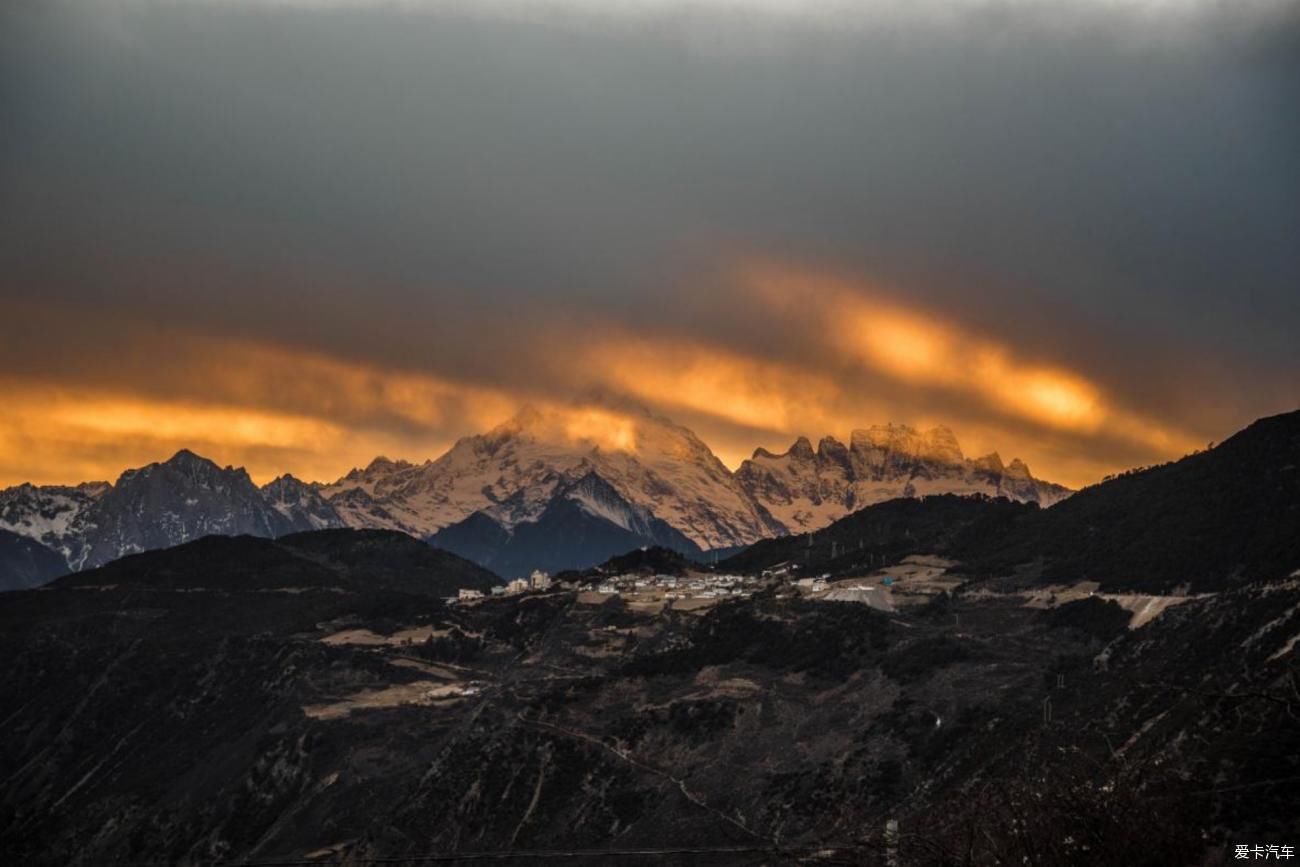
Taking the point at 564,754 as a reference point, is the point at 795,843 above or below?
below

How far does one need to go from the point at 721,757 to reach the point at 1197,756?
286 ft

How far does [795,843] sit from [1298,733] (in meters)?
66.8

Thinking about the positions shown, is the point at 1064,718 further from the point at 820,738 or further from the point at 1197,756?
→ the point at 1197,756

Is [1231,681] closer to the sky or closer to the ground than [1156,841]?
closer to the sky

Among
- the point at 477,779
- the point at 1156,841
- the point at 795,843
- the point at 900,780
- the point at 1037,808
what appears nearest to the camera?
the point at 1156,841

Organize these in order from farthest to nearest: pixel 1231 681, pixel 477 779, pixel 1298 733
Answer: pixel 477 779 → pixel 1231 681 → pixel 1298 733

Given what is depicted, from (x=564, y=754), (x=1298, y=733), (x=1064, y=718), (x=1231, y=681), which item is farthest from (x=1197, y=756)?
(x=564, y=754)

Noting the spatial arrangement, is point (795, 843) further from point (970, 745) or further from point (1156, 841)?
point (1156, 841)

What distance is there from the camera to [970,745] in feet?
555

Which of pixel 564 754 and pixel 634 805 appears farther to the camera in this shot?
pixel 564 754

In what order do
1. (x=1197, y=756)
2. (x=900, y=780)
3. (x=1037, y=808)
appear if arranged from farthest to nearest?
1. (x=900, y=780)
2. (x=1197, y=756)
3. (x=1037, y=808)

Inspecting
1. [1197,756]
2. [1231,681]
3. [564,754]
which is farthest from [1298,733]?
[564,754]

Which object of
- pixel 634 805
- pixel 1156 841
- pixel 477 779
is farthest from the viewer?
pixel 477 779

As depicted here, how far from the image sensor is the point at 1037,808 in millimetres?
64062
